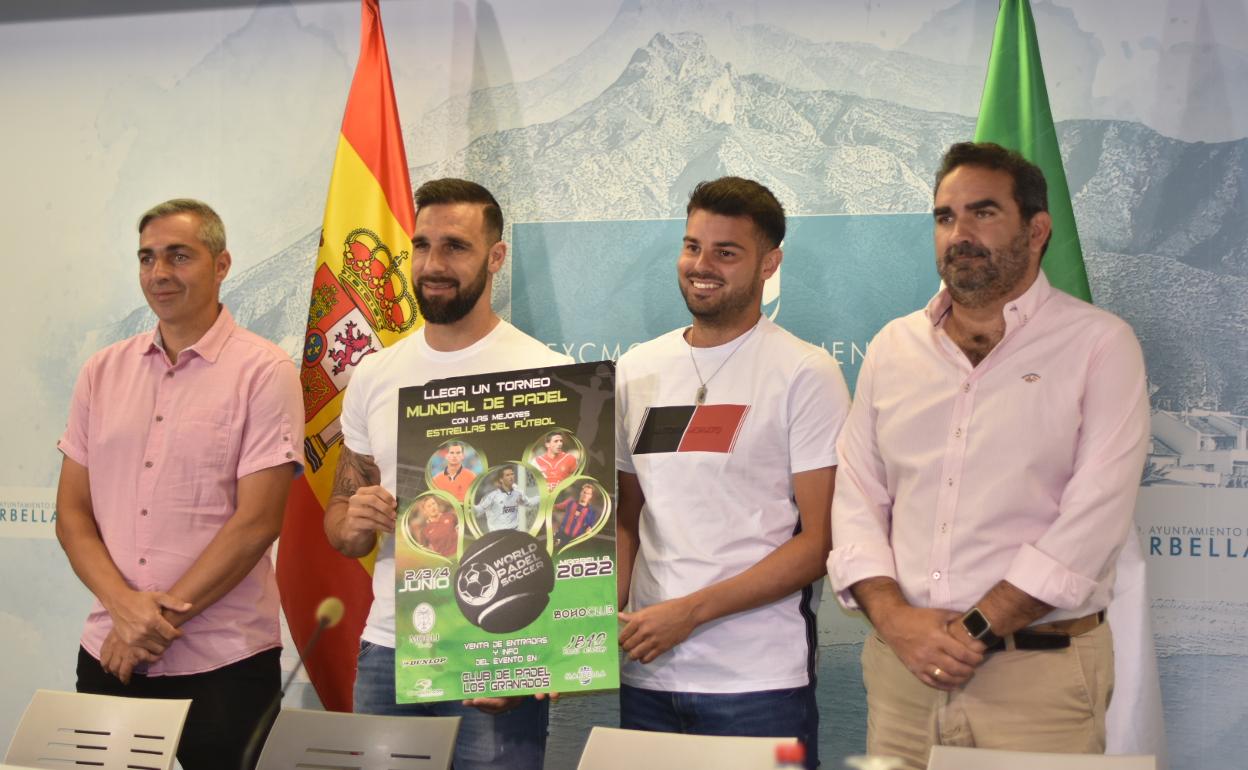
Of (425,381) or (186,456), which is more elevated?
(425,381)

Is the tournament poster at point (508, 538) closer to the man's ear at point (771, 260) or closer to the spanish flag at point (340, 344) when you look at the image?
the man's ear at point (771, 260)

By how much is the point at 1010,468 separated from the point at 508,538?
1086 mm

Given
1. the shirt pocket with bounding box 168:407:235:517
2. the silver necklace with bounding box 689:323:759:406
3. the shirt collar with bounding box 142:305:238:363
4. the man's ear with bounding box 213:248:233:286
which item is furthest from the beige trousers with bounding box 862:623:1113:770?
the man's ear with bounding box 213:248:233:286

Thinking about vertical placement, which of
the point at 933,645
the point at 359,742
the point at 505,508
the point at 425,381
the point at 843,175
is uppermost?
the point at 843,175

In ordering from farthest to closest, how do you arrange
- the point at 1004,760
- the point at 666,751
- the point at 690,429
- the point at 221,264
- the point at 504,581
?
the point at 221,264, the point at 690,429, the point at 504,581, the point at 666,751, the point at 1004,760

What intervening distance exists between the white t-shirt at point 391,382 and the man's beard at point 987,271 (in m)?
0.93

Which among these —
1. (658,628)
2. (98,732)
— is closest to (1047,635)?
(658,628)

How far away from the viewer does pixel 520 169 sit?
4.09 meters

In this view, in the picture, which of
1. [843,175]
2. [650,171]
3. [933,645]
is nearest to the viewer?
[933,645]

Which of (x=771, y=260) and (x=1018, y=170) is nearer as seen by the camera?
(x=1018, y=170)

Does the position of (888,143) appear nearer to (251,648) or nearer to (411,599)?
(411,599)

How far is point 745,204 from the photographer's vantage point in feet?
9.61

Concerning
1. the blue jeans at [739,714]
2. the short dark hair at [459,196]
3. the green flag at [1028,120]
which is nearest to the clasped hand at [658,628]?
the blue jeans at [739,714]

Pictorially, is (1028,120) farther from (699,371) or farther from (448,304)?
(448,304)
